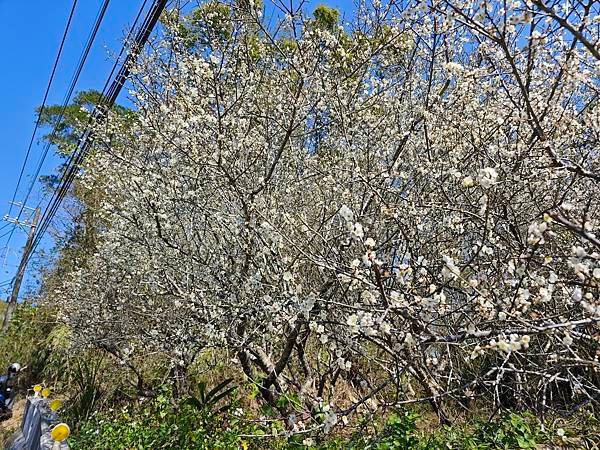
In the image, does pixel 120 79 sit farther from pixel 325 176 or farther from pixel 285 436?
pixel 285 436

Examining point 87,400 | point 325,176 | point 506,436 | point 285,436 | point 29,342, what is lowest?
point 506,436

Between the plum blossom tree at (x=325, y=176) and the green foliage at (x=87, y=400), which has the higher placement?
the plum blossom tree at (x=325, y=176)

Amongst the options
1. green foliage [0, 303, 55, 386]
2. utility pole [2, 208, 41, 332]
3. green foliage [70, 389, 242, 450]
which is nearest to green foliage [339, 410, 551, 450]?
green foliage [70, 389, 242, 450]

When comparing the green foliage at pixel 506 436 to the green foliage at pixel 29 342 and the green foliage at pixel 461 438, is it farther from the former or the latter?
the green foliage at pixel 29 342

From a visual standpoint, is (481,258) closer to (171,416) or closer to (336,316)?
(336,316)

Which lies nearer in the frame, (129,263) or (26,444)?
(26,444)

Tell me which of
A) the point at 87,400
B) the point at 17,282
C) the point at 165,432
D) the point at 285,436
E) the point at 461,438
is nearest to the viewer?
the point at 285,436

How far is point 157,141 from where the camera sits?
4641mm

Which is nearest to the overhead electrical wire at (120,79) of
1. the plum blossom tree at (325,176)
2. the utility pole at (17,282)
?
the plum blossom tree at (325,176)

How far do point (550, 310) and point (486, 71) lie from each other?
1.61 metres

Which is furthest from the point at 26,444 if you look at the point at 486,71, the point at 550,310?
the point at 486,71

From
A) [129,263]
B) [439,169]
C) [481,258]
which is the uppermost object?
[129,263]

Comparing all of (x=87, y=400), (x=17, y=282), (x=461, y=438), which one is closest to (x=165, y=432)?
(x=461, y=438)

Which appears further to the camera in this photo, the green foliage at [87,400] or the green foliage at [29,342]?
the green foliage at [29,342]
